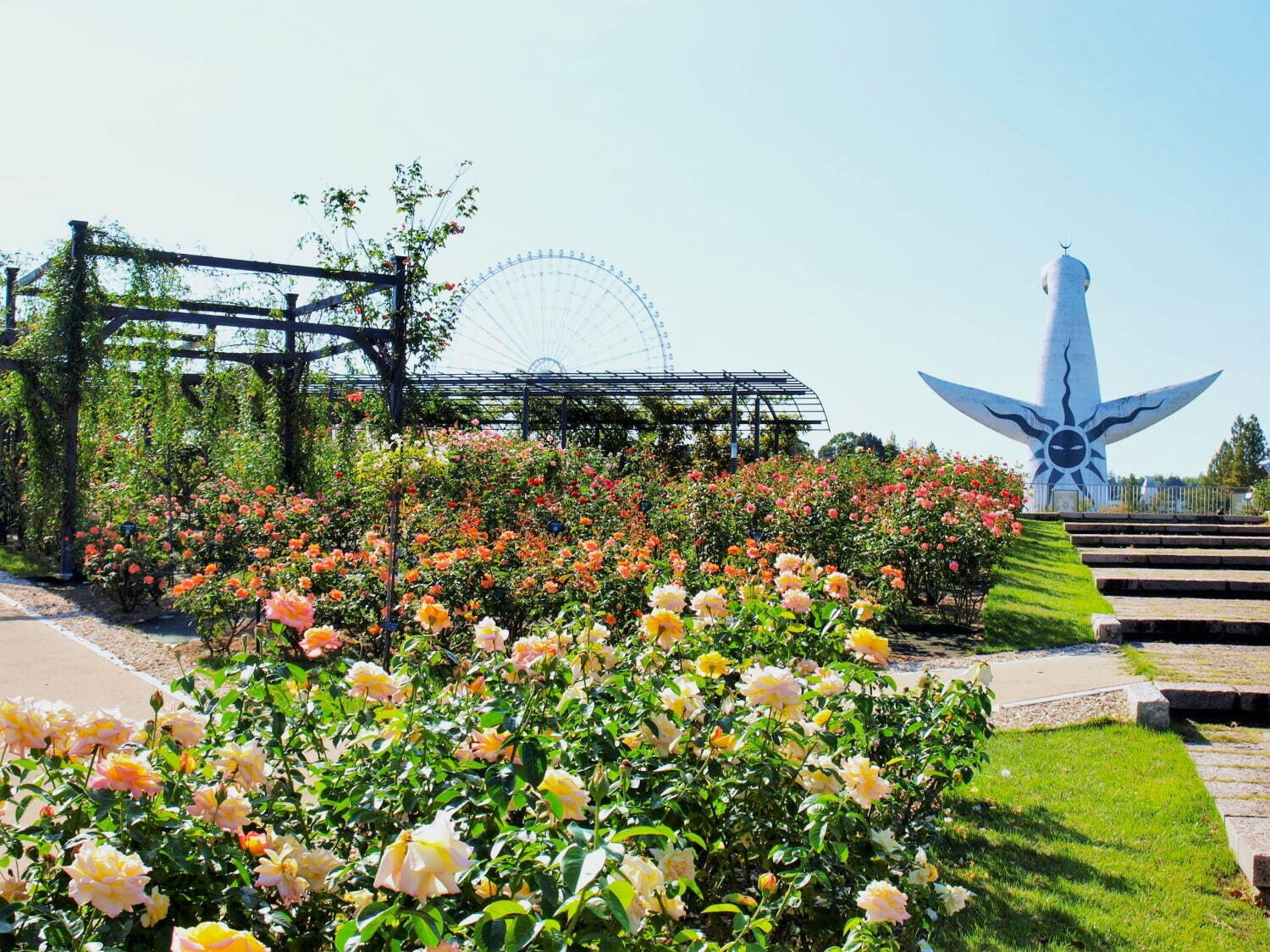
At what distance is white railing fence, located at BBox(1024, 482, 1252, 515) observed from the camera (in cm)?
2034

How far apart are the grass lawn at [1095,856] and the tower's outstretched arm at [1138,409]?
2148 centimetres

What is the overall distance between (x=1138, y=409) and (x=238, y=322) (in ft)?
69.5

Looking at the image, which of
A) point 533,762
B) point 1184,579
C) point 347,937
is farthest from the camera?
point 1184,579

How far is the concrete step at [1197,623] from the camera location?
6340 millimetres

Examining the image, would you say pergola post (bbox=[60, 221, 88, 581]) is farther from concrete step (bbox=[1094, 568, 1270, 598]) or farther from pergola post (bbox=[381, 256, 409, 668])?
concrete step (bbox=[1094, 568, 1270, 598])

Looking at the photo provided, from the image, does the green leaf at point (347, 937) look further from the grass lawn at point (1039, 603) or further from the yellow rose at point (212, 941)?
the grass lawn at point (1039, 603)

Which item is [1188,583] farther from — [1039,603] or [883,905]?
[883,905]

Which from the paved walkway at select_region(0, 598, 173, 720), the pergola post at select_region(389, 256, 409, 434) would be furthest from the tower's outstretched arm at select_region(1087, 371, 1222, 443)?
the paved walkway at select_region(0, 598, 173, 720)

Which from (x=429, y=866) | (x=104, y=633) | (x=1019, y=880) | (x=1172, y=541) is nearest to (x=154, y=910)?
(x=429, y=866)

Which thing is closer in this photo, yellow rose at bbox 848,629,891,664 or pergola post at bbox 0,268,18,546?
yellow rose at bbox 848,629,891,664

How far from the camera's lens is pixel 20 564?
1059cm

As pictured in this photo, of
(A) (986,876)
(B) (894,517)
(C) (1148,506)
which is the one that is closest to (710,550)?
(B) (894,517)

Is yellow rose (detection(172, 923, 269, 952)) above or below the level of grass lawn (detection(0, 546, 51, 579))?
above

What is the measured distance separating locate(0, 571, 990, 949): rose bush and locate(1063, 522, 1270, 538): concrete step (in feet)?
42.2
